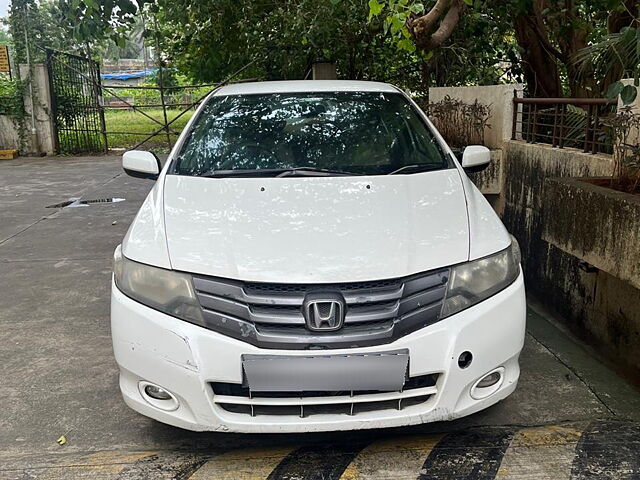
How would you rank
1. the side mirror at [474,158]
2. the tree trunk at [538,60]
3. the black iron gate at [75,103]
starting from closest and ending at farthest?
the side mirror at [474,158] < the tree trunk at [538,60] < the black iron gate at [75,103]

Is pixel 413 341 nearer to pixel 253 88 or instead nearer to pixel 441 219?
pixel 441 219

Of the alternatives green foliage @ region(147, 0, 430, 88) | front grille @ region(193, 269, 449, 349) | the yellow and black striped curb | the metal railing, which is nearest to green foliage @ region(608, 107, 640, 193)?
the metal railing

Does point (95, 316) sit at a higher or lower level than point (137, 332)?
lower

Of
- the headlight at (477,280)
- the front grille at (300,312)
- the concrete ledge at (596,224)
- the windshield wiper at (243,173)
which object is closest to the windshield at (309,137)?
the windshield wiper at (243,173)

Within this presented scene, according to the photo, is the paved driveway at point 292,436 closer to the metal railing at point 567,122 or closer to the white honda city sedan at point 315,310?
the white honda city sedan at point 315,310

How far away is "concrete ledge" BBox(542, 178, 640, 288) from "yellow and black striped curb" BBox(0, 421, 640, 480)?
78cm

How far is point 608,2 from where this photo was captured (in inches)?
124

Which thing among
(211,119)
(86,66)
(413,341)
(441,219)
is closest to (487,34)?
(211,119)

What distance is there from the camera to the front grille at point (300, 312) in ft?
7.47

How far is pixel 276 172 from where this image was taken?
3.24 metres

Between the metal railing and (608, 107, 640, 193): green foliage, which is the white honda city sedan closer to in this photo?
(608, 107, 640, 193): green foliage

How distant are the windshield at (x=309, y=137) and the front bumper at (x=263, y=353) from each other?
3.56 ft

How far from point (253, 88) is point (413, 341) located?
2317 mm

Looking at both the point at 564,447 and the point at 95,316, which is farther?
the point at 95,316
